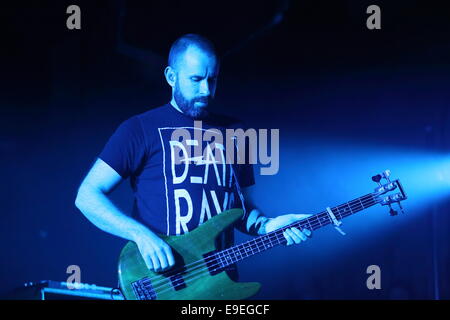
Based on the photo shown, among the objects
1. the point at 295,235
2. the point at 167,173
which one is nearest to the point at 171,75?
the point at 167,173

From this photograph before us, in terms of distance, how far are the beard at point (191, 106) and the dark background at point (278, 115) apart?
1.22 ft

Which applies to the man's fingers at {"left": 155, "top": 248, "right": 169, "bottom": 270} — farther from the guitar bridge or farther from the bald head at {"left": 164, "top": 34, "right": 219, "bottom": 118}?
the bald head at {"left": 164, "top": 34, "right": 219, "bottom": 118}

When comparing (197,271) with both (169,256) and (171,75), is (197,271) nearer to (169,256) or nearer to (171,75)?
(169,256)

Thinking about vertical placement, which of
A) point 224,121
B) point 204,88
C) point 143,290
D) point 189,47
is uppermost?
point 189,47

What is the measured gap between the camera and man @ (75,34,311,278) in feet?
6.23

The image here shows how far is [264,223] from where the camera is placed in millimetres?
2182

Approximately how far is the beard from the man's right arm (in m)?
0.43

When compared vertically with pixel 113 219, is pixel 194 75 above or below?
above

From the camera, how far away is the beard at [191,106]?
213cm

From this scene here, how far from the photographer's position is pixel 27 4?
240 centimetres

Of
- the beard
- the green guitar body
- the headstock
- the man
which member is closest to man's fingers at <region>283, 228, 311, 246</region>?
the man

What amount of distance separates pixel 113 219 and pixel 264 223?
27.3 inches

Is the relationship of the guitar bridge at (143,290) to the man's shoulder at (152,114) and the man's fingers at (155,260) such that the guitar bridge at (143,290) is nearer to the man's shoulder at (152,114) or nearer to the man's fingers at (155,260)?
the man's fingers at (155,260)

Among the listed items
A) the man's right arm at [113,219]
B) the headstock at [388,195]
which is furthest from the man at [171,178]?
the headstock at [388,195]
